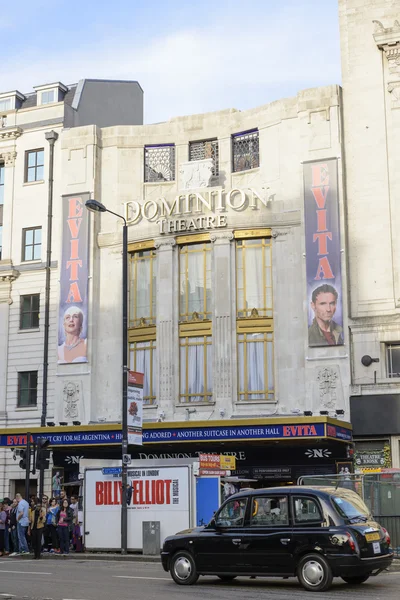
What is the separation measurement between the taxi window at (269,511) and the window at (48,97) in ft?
101

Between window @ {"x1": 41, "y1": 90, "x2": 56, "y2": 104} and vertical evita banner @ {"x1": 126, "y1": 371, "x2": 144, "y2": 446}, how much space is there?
65.9 ft

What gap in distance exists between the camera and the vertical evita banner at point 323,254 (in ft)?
109

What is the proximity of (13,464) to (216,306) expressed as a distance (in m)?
11.6

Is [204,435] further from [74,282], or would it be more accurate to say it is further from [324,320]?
[74,282]

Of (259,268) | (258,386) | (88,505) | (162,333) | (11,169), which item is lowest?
(88,505)

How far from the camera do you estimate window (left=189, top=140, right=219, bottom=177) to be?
124 ft

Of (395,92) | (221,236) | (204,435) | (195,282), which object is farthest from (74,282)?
(395,92)

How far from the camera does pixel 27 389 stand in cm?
3950

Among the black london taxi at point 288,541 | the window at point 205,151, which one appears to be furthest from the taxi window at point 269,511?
the window at point 205,151

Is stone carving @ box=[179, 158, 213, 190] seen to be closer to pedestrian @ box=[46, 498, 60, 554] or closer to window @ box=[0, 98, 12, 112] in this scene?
window @ box=[0, 98, 12, 112]

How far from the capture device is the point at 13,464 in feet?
127

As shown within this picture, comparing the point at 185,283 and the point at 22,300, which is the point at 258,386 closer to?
the point at 185,283

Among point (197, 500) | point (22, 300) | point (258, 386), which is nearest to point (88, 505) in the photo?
point (197, 500)

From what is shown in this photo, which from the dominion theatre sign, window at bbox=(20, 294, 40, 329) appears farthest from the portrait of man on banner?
window at bbox=(20, 294, 40, 329)
